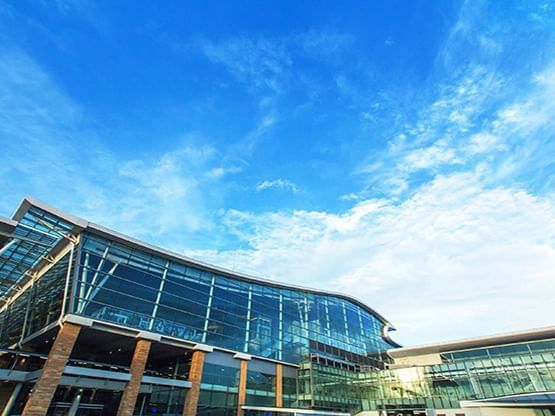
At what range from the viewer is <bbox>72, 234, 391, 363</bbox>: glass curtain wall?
24.0m

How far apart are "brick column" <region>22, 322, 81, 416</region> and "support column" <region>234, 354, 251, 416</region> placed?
14101mm

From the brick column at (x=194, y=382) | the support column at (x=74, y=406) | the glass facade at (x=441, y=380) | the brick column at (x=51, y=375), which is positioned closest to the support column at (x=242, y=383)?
the brick column at (x=194, y=382)

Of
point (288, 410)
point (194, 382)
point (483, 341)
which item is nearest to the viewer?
point (194, 382)

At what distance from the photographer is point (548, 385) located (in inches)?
1128

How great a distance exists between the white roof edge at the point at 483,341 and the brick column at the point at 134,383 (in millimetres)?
33018

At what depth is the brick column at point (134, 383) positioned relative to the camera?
21734mm

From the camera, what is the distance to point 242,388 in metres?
28.8

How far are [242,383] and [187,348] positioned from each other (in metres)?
6.34

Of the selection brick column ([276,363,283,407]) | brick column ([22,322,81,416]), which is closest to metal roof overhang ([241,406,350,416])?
brick column ([276,363,283,407])

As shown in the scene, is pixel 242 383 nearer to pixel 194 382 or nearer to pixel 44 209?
pixel 194 382

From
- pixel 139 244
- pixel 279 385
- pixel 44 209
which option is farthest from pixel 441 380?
pixel 44 209

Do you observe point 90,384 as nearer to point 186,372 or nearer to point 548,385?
point 186,372

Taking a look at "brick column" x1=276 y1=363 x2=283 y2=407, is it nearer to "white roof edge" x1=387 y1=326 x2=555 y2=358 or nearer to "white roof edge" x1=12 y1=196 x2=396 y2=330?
"white roof edge" x1=12 y1=196 x2=396 y2=330

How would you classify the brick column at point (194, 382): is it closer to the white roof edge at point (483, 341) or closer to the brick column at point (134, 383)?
the brick column at point (134, 383)
